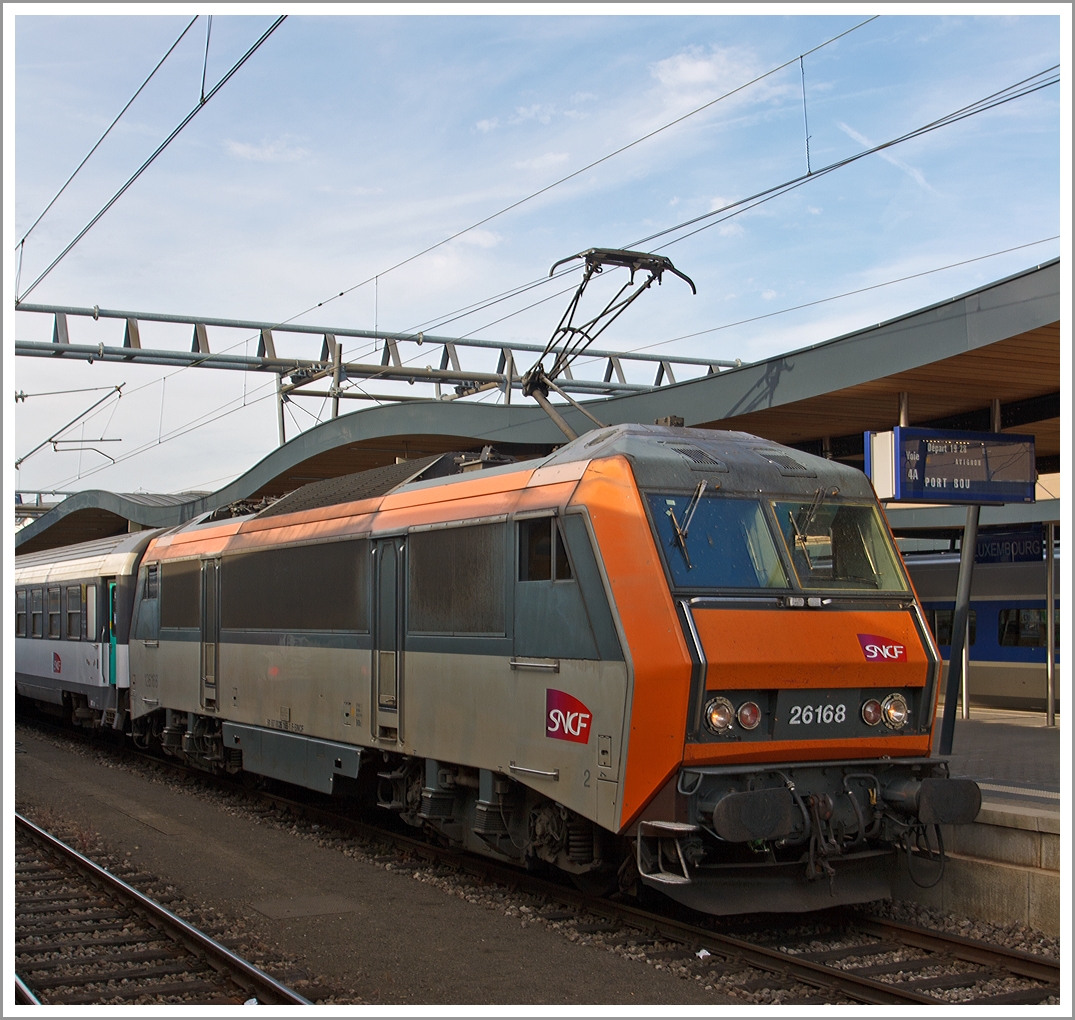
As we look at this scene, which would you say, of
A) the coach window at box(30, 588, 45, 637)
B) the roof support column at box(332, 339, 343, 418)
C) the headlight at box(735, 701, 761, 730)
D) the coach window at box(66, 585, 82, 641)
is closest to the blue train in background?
the roof support column at box(332, 339, 343, 418)

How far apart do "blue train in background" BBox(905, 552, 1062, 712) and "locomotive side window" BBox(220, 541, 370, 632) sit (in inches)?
486

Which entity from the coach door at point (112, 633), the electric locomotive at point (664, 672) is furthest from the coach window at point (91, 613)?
the electric locomotive at point (664, 672)

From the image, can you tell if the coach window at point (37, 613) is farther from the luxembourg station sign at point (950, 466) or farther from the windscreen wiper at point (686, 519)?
the windscreen wiper at point (686, 519)

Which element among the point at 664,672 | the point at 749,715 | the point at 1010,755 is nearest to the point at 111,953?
the point at 664,672

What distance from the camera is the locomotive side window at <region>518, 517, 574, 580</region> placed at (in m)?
7.91

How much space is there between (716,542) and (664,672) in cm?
112

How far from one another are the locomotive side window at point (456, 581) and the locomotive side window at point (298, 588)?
94 cm

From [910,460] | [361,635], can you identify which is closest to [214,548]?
[361,635]

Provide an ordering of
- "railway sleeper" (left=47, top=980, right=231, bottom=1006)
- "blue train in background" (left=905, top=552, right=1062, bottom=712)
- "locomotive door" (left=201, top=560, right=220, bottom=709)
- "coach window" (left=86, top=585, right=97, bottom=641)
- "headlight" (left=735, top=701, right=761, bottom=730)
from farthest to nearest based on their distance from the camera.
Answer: "blue train in background" (left=905, top=552, right=1062, bottom=712)
"coach window" (left=86, top=585, right=97, bottom=641)
"locomotive door" (left=201, top=560, right=220, bottom=709)
"headlight" (left=735, top=701, right=761, bottom=730)
"railway sleeper" (left=47, top=980, right=231, bottom=1006)

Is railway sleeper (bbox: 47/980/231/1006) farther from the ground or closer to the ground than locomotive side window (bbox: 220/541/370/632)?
closer to the ground

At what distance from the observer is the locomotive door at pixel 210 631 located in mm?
13711

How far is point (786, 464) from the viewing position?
334 inches

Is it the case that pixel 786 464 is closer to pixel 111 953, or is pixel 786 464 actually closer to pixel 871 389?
pixel 871 389

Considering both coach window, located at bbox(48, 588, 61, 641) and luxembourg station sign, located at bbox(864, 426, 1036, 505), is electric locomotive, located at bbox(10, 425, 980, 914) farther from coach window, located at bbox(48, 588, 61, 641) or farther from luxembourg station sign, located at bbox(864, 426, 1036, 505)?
coach window, located at bbox(48, 588, 61, 641)
